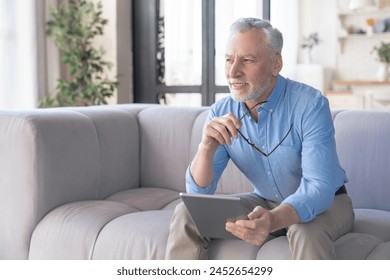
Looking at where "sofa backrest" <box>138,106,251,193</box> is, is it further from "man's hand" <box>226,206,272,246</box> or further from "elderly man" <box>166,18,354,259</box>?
"man's hand" <box>226,206,272,246</box>

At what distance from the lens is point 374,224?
7.94ft

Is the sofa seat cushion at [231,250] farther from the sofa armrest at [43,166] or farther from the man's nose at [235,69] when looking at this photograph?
the sofa armrest at [43,166]

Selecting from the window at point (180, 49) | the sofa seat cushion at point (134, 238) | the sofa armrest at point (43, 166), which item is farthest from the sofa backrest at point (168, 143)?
the window at point (180, 49)

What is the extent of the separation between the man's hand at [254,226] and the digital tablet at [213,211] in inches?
1.0

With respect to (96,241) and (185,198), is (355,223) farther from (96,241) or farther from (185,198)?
(96,241)

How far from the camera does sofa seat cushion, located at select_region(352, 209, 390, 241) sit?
7.70ft

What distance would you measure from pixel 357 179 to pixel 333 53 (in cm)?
561

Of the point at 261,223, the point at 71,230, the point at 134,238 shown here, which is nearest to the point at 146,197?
the point at 71,230

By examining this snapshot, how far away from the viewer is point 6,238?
291 cm

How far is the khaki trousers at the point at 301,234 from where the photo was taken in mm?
1981

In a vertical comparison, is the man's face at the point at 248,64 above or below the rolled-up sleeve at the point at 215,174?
above

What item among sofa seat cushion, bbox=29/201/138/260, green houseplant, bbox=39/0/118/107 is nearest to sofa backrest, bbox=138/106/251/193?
sofa seat cushion, bbox=29/201/138/260

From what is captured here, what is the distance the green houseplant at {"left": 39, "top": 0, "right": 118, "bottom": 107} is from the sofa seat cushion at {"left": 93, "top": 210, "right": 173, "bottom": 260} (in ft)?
8.31

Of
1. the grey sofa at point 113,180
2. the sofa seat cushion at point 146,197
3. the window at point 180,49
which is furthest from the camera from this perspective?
the window at point 180,49
